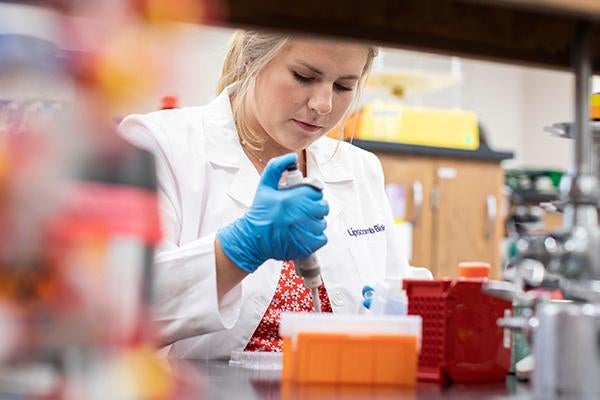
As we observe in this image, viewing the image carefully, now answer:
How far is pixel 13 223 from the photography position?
556mm

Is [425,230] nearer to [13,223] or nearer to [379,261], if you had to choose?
[379,261]

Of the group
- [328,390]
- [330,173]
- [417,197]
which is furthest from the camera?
[417,197]

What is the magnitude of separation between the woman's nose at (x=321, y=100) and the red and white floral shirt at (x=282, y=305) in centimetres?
36

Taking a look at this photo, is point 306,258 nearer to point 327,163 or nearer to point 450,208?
point 327,163

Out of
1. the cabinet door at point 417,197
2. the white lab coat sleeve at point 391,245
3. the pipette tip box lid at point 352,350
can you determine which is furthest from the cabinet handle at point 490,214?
the pipette tip box lid at point 352,350

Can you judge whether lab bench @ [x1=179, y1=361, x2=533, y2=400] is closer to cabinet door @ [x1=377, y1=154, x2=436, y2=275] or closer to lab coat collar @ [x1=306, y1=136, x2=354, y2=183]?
lab coat collar @ [x1=306, y1=136, x2=354, y2=183]

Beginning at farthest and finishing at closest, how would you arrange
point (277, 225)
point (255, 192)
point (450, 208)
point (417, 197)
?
point (450, 208) → point (417, 197) → point (255, 192) → point (277, 225)

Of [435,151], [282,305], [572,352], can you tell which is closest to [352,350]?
[572,352]

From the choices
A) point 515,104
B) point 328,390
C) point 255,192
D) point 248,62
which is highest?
point 515,104

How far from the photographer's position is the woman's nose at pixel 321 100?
6.42 feet

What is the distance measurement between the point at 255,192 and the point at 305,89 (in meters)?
0.37

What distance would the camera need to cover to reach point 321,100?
6.43ft

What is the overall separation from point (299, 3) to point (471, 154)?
4197 millimetres

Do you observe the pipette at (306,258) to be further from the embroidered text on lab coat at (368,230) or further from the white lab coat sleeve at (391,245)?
the white lab coat sleeve at (391,245)
